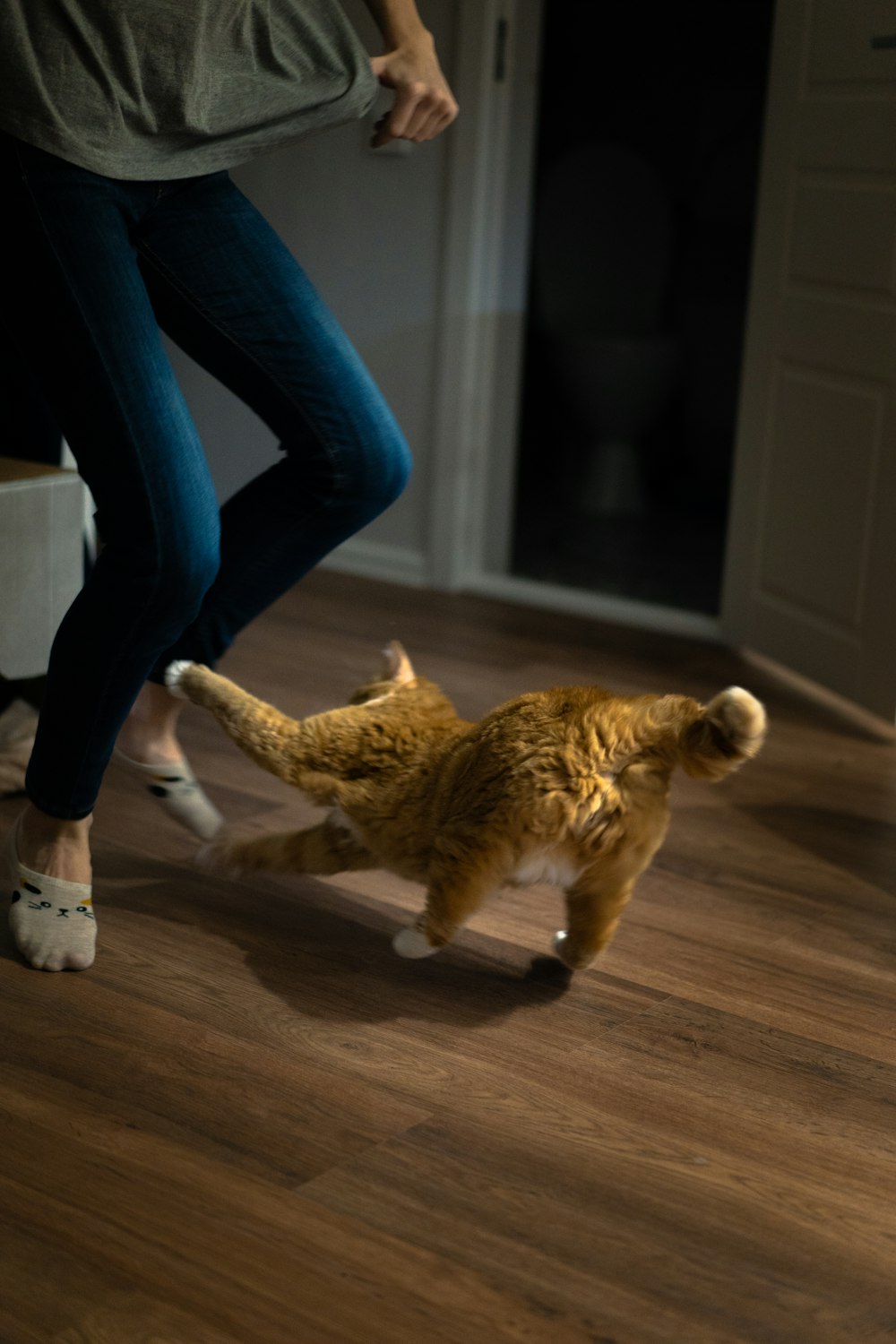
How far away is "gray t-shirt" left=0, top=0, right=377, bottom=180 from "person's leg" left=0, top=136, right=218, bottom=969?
0.11 ft

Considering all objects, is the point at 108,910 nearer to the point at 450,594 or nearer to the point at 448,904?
the point at 448,904

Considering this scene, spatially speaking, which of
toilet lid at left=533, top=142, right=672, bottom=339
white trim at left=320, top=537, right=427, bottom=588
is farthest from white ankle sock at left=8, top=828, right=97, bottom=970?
toilet lid at left=533, top=142, right=672, bottom=339

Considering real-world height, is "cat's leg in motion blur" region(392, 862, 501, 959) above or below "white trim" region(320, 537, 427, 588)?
above

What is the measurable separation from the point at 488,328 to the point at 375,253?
33 centimetres

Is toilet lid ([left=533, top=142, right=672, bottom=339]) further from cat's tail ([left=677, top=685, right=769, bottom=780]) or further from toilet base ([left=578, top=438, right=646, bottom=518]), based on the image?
cat's tail ([left=677, top=685, right=769, bottom=780])

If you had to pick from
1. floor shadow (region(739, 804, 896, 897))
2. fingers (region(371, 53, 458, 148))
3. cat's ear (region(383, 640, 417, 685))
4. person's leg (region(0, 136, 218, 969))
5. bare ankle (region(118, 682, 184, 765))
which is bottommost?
floor shadow (region(739, 804, 896, 897))

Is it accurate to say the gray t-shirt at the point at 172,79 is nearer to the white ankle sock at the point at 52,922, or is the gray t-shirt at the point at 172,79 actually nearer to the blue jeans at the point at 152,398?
the blue jeans at the point at 152,398

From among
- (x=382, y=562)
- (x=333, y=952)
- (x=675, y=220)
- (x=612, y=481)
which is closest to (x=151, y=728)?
(x=333, y=952)

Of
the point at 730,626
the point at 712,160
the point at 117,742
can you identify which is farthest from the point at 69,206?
the point at 712,160

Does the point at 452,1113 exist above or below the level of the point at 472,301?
below

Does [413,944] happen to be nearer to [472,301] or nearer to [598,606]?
[598,606]

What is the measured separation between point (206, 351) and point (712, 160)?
354cm

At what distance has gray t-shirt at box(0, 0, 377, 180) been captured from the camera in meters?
1.25

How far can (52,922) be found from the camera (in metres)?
1.44
